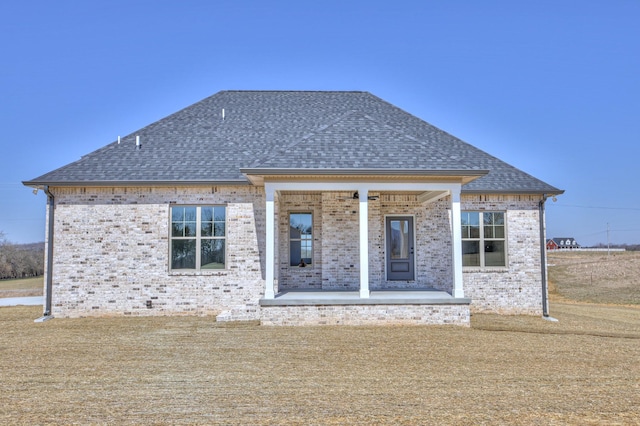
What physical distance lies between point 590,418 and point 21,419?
19.1 ft

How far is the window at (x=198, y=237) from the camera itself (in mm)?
12352

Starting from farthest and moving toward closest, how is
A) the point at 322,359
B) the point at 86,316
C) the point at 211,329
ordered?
the point at 86,316
the point at 211,329
the point at 322,359

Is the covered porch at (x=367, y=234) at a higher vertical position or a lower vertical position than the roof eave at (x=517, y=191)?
lower

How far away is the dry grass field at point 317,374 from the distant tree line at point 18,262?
23.8m

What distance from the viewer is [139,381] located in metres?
6.25

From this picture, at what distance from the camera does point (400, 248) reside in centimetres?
1362

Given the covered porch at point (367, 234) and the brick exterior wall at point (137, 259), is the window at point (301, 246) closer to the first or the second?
the covered porch at point (367, 234)

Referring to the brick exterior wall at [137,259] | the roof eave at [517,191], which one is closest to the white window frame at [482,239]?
the roof eave at [517,191]

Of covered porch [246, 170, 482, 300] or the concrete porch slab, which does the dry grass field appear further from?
covered porch [246, 170, 482, 300]

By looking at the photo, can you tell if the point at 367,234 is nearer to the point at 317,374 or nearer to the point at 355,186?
the point at 355,186

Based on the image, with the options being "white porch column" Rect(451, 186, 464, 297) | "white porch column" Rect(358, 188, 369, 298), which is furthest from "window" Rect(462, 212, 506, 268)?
"white porch column" Rect(358, 188, 369, 298)

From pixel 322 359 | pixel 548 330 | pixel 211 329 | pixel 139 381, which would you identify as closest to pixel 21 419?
pixel 139 381

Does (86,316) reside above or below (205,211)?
below

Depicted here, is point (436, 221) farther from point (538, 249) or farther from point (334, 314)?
point (334, 314)
